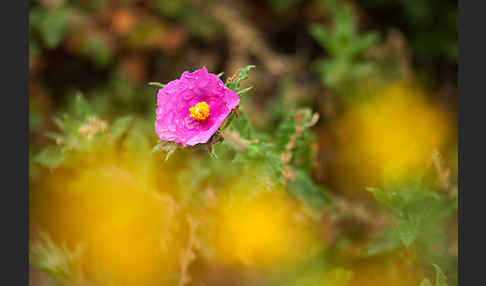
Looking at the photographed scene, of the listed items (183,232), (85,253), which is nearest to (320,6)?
(183,232)

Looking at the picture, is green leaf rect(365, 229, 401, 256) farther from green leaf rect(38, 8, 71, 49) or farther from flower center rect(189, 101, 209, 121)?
green leaf rect(38, 8, 71, 49)

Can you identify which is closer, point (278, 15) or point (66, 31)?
point (66, 31)

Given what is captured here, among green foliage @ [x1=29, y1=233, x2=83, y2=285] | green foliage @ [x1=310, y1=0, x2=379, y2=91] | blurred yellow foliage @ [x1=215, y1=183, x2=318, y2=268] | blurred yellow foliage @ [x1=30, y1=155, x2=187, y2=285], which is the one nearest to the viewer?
green foliage @ [x1=29, y1=233, x2=83, y2=285]

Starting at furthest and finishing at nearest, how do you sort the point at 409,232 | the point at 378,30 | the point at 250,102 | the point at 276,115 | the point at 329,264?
the point at 378,30, the point at 250,102, the point at 276,115, the point at 329,264, the point at 409,232

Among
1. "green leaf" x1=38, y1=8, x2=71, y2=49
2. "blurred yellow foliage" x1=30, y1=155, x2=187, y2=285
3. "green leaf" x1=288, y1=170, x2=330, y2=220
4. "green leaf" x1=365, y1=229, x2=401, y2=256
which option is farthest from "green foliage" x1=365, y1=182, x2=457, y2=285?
"green leaf" x1=38, y1=8, x2=71, y2=49

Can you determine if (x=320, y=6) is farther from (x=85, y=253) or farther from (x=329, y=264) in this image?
(x=85, y=253)
